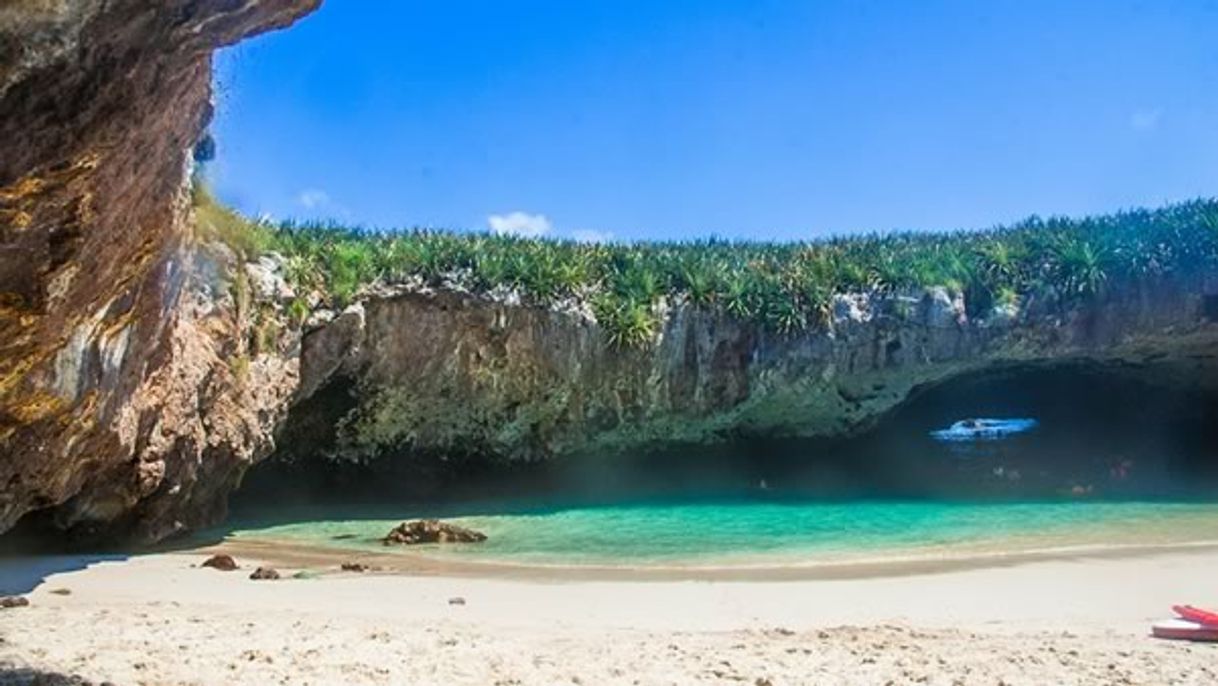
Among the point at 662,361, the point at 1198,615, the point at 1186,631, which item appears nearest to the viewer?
the point at 1186,631

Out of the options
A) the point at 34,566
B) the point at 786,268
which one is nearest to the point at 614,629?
the point at 34,566

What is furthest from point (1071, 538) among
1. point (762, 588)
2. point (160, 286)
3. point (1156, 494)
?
point (160, 286)

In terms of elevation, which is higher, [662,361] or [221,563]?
[662,361]

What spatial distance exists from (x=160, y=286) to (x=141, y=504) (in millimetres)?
5473

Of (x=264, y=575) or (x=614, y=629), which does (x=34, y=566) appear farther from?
(x=614, y=629)

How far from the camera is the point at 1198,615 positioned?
6941 mm

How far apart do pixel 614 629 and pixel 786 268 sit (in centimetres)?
1395

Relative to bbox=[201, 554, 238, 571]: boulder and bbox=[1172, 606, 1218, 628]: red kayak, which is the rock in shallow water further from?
bbox=[1172, 606, 1218, 628]: red kayak

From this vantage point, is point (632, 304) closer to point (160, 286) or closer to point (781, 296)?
point (781, 296)

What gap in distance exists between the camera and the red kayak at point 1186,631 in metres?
6.63

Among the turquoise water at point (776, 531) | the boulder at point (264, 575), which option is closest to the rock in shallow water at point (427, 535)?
the turquoise water at point (776, 531)

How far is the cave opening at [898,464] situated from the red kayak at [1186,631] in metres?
11.1

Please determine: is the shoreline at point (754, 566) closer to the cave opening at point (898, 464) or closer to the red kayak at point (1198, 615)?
the red kayak at point (1198, 615)

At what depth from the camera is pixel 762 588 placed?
9242 millimetres
